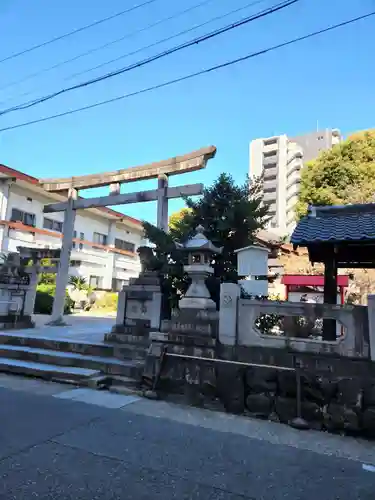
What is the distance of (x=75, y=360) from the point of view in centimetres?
834

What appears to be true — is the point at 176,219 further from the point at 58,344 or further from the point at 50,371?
the point at 50,371

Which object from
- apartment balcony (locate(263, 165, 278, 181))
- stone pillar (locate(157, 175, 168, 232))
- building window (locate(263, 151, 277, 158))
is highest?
building window (locate(263, 151, 277, 158))

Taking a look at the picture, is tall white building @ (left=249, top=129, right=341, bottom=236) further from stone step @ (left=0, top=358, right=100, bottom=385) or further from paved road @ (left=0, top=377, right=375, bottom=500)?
paved road @ (left=0, top=377, right=375, bottom=500)

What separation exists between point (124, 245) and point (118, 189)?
20.1 meters

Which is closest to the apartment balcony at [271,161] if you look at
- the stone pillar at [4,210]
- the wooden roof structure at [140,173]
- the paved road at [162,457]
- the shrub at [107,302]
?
the shrub at [107,302]

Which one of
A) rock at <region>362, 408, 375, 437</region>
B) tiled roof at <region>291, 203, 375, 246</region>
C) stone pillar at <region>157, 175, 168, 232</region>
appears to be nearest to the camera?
rock at <region>362, 408, 375, 437</region>

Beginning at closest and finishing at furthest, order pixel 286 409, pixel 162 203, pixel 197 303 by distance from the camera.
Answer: pixel 286 409
pixel 197 303
pixel 162 203

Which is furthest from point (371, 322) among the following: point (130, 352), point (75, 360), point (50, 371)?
point (50, 371)

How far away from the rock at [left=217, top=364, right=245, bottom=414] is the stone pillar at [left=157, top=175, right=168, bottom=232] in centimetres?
632

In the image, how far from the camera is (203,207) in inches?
390

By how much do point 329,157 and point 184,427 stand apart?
2277 centimetres

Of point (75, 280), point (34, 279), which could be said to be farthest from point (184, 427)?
point (75, 280)

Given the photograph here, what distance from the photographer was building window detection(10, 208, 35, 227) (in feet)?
75.2

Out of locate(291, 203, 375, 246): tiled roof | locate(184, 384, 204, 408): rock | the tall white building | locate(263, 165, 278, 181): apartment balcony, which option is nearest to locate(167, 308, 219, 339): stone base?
locate(184, 384, 204, 408): rock
